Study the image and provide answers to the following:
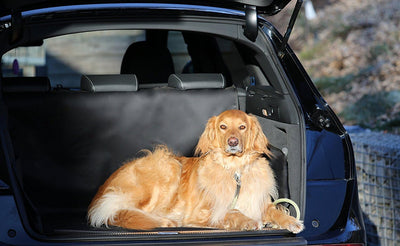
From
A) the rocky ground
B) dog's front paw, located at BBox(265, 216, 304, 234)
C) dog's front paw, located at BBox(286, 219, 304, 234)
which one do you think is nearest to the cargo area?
dog's front paw, located at BBox(265, 216, 304, 234)

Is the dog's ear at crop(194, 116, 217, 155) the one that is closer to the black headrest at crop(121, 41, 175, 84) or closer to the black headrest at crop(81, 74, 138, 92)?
the black headrest at crop(81, 74, 138, 92)

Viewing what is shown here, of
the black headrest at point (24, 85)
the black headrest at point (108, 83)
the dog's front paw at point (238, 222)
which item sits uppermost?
the black headrest at point (108, 83)

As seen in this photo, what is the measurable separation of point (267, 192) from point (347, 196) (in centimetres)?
58

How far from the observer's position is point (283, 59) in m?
2.95

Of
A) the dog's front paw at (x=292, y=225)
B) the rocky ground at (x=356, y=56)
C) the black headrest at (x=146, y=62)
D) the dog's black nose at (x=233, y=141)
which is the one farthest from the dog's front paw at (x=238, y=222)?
the rocky ground at (x=356, y=56)

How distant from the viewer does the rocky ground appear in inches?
331

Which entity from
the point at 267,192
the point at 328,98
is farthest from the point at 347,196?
the point at 328,98

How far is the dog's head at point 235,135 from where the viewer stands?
120 inches

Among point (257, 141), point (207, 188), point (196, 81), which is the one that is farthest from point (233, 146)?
point (196, 81)

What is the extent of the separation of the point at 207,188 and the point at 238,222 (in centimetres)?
31

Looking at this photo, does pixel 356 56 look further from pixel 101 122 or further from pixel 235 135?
pixel 235 135

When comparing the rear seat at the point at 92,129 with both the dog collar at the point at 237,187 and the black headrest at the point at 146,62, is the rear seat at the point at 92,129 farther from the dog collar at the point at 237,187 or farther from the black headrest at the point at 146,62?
the dog collar at the point at 237,187

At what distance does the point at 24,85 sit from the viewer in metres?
3.32

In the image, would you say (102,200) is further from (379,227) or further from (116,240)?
(379,227)
